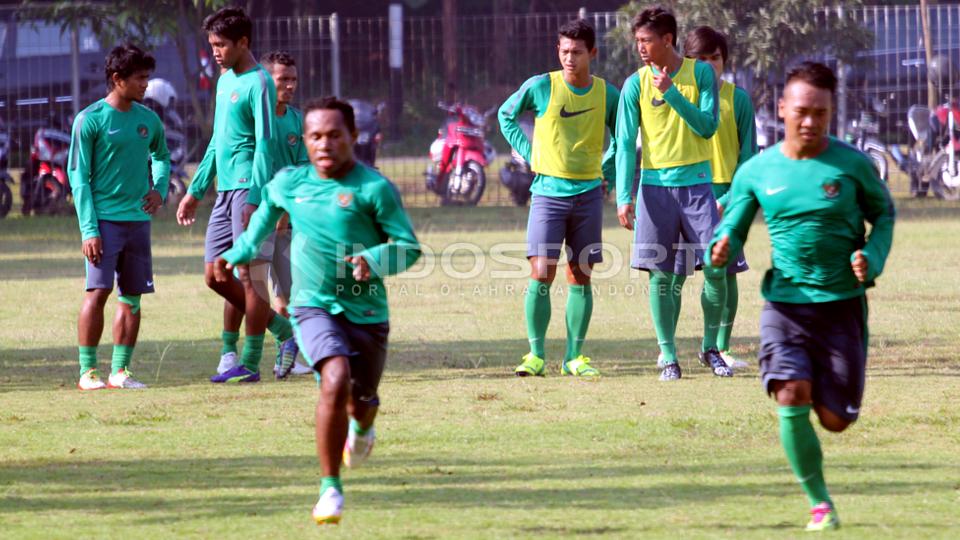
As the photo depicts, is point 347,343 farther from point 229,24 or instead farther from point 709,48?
point 709,48

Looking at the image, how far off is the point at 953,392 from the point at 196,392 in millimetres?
4236

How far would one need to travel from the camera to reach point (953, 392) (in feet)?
29.3

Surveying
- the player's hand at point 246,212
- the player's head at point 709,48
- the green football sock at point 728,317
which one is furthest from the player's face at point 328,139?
the green football sock at point 728,317

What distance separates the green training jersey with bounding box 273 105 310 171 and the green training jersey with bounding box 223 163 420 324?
314 centimetres

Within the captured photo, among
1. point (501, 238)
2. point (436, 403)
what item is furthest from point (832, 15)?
point (436, 403)

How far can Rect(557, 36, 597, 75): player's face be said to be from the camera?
9688 mm

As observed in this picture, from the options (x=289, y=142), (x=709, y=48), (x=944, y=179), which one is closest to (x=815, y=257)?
(x=709, y=48)

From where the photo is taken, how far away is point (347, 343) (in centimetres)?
624

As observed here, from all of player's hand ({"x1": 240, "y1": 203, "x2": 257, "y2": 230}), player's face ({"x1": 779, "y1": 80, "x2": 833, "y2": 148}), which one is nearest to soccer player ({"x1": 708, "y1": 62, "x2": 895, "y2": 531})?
player's face ({"x1": 779, "y1": 80, "x2": 833, "y2": 148})

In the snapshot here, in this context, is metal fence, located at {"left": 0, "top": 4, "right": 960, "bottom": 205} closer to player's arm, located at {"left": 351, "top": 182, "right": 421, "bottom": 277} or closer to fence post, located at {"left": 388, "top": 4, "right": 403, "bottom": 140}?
fence post, located at {"left": 388, "top": 4, "right": 403, "bottom": 140}

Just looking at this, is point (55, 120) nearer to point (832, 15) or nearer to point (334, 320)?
point (832, 15)

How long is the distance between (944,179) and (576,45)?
14.4 meters

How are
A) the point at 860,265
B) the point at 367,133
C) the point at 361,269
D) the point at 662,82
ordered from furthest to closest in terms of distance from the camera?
the point at 367,133, the point at 662,82, the point at 361,269, the point at 860,265

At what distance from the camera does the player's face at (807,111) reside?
5871 mm
